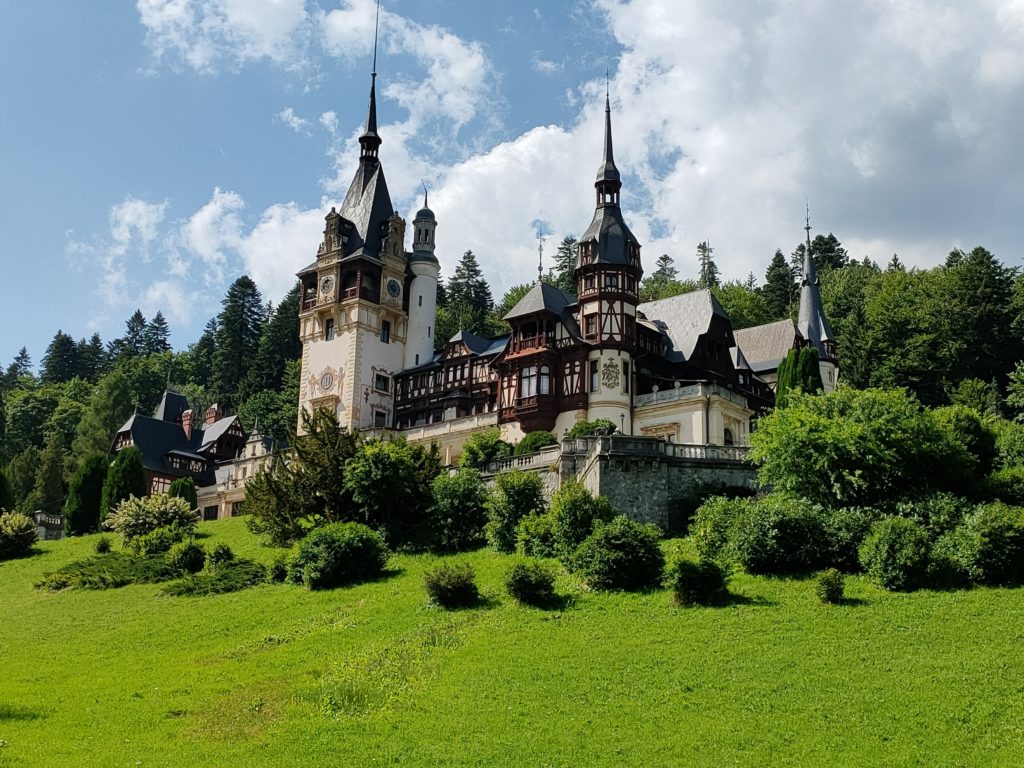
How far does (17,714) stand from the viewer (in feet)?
90.7

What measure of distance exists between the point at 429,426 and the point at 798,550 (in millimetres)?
34306

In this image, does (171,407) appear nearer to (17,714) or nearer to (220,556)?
(220,556)

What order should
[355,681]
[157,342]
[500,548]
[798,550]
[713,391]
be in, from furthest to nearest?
[157,342], [713,391], [500,548], [798,550], [355,681]

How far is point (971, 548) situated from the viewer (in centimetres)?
3488

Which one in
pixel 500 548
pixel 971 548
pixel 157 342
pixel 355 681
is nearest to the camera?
pixel 355 681

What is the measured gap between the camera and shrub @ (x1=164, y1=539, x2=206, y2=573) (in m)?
49.2


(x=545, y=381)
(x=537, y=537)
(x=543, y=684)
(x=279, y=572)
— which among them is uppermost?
(x=545, y=381)

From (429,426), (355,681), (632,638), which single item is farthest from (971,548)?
(429,426)

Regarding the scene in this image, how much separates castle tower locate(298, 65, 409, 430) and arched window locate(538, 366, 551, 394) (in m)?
16.7

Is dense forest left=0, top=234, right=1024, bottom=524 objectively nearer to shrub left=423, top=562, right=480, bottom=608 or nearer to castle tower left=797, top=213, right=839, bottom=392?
castle tower left=797, top=213, right=839, bottom=392

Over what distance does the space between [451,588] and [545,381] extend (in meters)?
26.3

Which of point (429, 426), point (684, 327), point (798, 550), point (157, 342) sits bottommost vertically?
point (798, 550)

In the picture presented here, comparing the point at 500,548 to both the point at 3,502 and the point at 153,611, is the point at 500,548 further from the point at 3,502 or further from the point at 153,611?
the point at 3,502

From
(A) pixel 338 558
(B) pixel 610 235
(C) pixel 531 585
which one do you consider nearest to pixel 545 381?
(B) pixel 610 235
